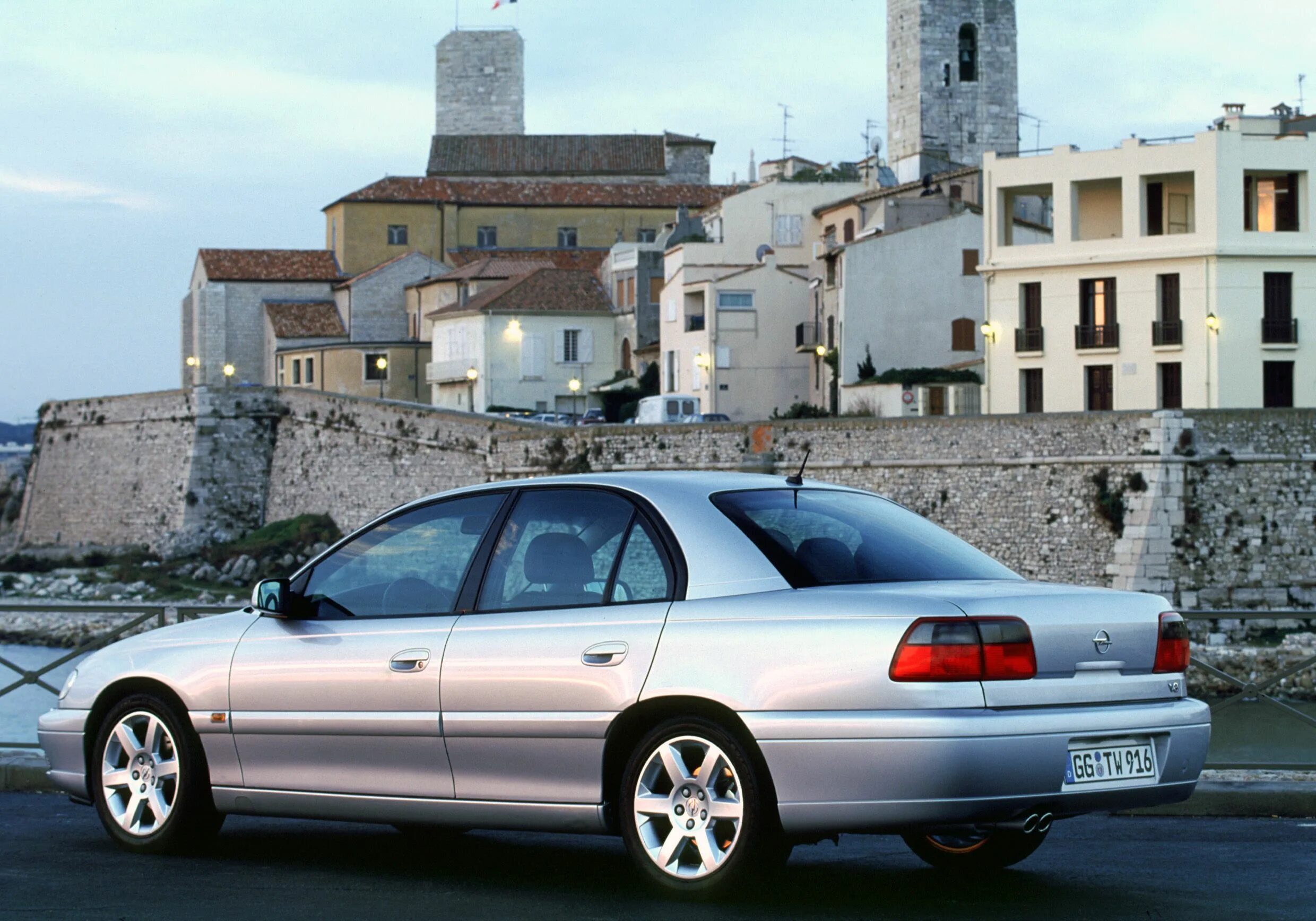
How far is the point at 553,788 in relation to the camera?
5.91 m

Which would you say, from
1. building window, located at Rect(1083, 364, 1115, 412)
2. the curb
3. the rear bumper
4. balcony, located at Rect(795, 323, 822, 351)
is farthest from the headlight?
balcony, located at Rect(795, 323, 822, 351)

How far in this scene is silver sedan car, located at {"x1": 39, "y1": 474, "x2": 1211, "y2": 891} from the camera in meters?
5.29

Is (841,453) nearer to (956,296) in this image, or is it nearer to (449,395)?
(956,296)

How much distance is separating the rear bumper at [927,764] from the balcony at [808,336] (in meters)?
47.1

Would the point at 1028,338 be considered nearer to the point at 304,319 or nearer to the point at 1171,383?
the point at 1171,383

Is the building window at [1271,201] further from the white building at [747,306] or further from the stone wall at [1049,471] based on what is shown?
the white building at [747,306]

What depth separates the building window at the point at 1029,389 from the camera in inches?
1633

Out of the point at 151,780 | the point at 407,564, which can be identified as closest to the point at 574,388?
the point at 151,780

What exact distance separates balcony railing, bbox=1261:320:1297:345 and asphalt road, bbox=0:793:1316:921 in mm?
32825

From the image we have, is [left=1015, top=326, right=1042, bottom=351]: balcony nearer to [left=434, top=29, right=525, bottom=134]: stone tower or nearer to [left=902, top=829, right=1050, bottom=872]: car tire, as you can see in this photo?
[left=902, top=829, right=1050, bottom=872]: car tire

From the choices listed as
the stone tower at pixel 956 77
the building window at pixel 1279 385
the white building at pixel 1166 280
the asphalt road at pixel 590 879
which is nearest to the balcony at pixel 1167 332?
the white building at pixel 1166 280

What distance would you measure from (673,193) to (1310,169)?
43.0m

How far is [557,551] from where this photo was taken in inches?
243

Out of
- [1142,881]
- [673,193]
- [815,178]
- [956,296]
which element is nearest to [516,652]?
[1142,881]
